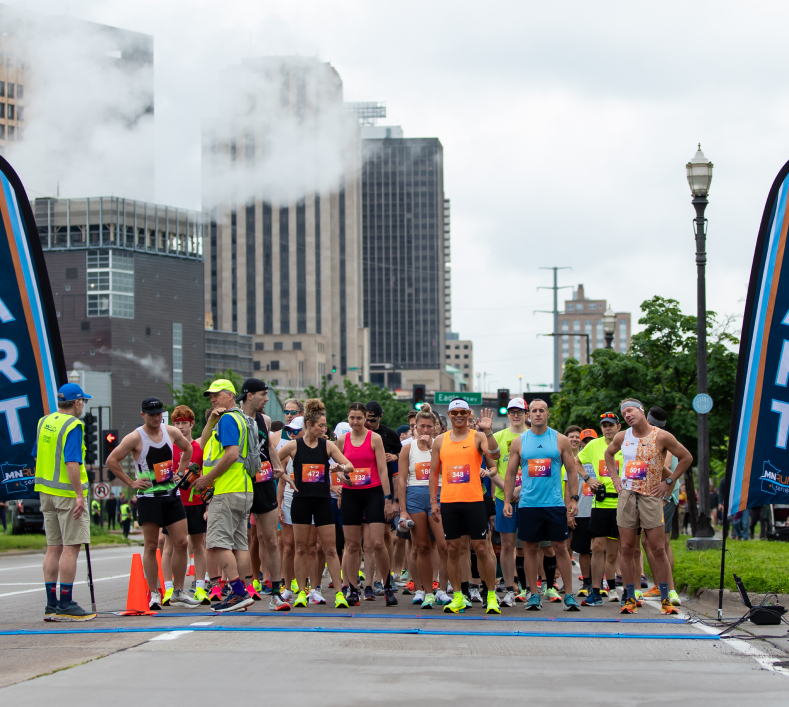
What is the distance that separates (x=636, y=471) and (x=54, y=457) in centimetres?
535

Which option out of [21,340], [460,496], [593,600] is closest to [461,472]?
[460,496]

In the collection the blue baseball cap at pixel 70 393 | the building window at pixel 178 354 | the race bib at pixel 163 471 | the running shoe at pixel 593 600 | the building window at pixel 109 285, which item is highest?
the building window at pixel 109 285

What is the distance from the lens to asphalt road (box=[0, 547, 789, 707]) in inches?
242

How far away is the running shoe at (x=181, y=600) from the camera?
10.7m

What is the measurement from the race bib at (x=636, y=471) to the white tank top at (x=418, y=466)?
207cm

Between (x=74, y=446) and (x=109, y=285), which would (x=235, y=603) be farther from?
(x=109, y=285)

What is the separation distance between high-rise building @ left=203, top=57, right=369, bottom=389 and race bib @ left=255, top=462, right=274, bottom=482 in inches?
5570

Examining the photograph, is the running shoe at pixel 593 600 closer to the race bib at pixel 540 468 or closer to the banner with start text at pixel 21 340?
the race bib at pixel 540 468

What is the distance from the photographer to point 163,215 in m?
133

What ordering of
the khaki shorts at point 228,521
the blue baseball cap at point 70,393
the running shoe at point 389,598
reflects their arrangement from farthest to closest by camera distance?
the running shoe at point 389,598
the khaki shorts at point 228,521
the blue baseball cap at point 70,393

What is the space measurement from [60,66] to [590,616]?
447ft

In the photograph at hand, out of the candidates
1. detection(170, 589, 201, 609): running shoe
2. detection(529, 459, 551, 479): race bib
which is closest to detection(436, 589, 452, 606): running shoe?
detection(529, 459, 551, 479): race bib

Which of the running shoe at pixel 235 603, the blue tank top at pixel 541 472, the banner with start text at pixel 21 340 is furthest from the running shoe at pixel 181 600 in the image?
the blue tank top at pixel 541 472

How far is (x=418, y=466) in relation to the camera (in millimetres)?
11516
